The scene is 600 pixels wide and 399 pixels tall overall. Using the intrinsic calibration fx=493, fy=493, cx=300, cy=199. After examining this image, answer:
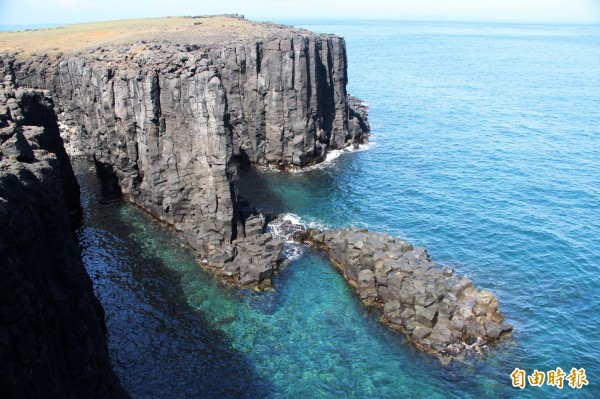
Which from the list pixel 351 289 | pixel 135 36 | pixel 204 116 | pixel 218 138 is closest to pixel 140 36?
pixel 135 36

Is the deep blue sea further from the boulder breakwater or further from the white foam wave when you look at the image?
the boulder breakwater

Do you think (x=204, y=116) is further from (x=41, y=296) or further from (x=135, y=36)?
(x=135, y=36)

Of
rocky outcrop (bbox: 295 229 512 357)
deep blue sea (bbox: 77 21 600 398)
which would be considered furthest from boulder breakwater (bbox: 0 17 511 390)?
deep blue sea (bbox: 77 21 600 398)

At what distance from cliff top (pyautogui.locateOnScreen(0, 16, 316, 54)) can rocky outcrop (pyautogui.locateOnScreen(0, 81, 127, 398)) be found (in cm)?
6883

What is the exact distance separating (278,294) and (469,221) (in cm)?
3276

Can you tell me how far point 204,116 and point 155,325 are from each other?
2700cm

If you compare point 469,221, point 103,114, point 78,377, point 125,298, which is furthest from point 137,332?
point 469,221

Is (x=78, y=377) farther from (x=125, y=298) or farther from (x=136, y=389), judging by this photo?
(x=125, y=298)

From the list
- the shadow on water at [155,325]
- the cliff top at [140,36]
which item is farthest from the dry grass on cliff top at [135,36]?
the shadow on water at [155,325]

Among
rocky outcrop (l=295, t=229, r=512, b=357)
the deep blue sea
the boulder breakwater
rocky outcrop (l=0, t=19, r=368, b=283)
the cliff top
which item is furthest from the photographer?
the cliff top

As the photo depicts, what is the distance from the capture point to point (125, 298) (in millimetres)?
52844

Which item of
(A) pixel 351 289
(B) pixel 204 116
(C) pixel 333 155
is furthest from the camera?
(C) pixel 333 155

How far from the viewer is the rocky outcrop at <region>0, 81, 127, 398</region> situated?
22938 millimetres

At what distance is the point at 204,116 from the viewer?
62844mm
